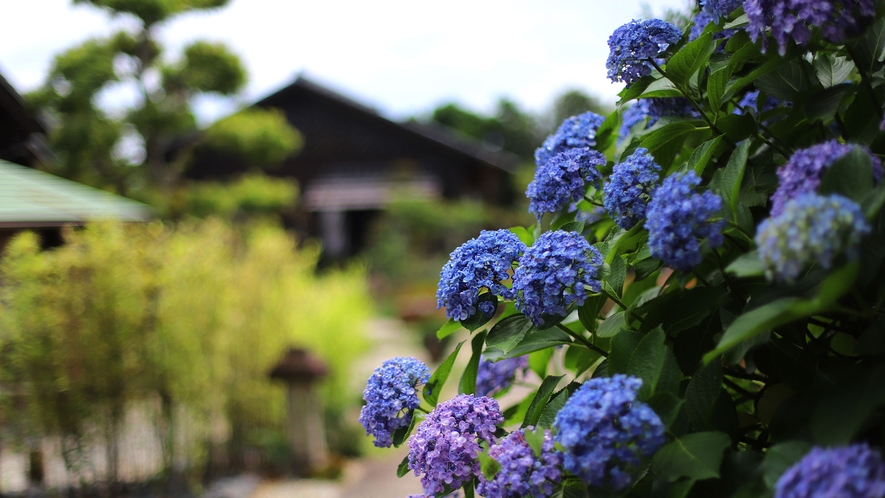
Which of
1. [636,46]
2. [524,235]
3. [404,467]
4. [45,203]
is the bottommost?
[404,467]

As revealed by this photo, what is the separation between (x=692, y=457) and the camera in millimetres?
690

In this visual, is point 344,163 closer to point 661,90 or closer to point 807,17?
point 661,90

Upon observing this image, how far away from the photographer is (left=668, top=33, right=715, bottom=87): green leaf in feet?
2.90

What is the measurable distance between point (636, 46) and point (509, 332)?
438 millimetres

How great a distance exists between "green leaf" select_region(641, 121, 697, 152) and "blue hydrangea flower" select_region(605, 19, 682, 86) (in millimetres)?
86

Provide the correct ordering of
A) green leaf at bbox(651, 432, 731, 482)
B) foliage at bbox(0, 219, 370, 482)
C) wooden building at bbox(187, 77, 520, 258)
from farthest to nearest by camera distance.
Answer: wooden building at bbox(187, 77, 520, 258) → foliage at bbox(0, 219, 370, 482) → green leaf at bbox(651, 432, 731, 482)

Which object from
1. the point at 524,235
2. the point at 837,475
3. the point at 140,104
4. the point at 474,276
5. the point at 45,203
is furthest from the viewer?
the point at 140,104

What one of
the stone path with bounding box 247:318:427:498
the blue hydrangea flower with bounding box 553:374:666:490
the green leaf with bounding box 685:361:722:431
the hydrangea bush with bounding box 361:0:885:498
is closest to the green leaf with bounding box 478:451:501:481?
the hydrangea bush with bounding box 361:0:885:498

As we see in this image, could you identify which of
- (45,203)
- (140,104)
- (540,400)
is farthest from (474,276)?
(140,104)

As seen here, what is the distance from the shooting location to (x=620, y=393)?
709 millimetres

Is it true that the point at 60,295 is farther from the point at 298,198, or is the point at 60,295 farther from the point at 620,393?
the point at 298,198

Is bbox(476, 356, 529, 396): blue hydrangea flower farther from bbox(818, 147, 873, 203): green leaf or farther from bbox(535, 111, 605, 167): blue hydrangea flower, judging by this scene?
bbox(818, 147, 873, 203): green leaf

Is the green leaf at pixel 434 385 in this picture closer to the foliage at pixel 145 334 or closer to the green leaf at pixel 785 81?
the green leaf at pixel 785 81

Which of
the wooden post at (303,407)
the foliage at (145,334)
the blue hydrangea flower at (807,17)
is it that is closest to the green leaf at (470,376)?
the blue hydrangea flower at (807,17)
